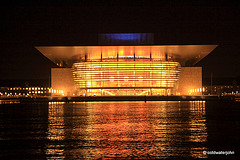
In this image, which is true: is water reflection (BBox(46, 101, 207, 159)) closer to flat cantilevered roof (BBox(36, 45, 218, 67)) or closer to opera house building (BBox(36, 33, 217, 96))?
flat cantilevered roof (BBox(36, 45, 218, 67))

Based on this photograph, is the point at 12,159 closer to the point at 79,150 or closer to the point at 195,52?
the point at 79,150

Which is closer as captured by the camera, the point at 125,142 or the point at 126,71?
the point at 125,142

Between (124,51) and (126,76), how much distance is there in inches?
258

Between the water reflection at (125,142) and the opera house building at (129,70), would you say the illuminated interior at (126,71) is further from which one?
the water reflection at (125,142)

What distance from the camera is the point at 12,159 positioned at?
6645mm

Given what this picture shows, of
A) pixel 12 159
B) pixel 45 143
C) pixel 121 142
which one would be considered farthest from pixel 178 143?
pixel 12 159

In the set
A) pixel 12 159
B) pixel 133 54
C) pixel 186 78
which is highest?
pixel 133 54

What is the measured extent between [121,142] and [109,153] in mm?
1403

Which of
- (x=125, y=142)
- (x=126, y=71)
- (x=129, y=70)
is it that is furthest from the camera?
(x=126, y=71)

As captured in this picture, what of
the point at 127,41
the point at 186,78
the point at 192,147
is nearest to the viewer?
the point at 192,147

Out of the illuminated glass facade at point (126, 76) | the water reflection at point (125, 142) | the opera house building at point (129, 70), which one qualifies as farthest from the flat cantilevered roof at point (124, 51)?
the water reflection at point (125, 142)

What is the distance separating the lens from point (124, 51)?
57.8 meters

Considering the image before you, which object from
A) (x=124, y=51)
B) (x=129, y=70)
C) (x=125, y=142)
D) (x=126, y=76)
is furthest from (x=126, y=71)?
(x=125, y=142)

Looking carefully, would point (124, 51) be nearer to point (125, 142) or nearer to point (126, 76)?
point (126, 76)
